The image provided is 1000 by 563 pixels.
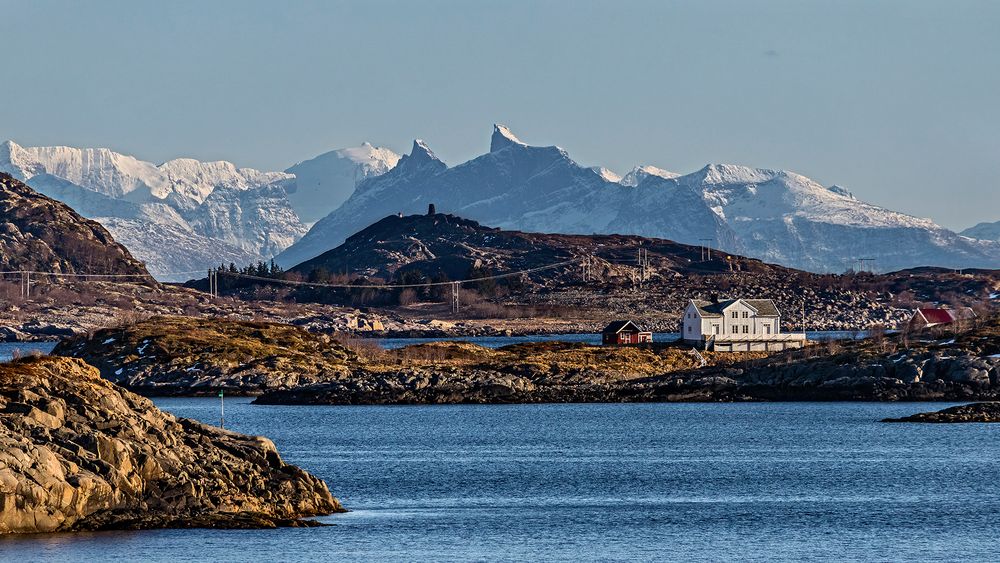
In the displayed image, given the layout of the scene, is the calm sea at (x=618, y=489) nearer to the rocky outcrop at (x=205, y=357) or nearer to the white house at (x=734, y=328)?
the rocky outcrop at (x=205, y=357)

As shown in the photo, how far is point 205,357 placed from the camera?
129 metres

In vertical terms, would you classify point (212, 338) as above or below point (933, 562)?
above

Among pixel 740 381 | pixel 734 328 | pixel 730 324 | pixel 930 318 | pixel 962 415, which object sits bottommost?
pixel 962 415

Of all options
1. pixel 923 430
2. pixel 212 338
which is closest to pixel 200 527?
pixel 923 430

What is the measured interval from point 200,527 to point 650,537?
44.9 ft

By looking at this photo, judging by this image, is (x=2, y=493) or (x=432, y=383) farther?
(x=432, y=383)

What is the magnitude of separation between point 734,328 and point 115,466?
11163 cm

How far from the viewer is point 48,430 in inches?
1815

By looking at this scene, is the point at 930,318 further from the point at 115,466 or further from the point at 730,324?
the point at 115,466

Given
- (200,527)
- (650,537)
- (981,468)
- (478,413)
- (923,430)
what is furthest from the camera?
(478,413)

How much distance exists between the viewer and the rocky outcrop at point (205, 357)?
123438 mm

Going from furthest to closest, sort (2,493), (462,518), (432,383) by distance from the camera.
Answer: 1. (432,383)
2. (462,518)
3. (2,493)

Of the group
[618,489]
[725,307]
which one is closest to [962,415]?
[618,489]

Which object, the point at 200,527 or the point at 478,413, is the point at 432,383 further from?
the point at 200,527
